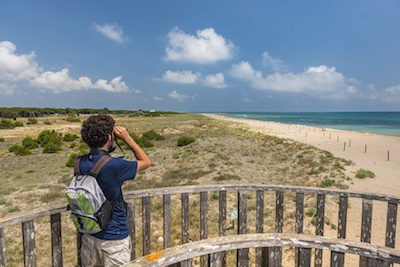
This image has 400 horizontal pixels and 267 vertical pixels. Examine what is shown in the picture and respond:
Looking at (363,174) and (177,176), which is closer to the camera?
(363,174)

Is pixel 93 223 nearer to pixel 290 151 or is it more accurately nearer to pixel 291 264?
pixel 291 264

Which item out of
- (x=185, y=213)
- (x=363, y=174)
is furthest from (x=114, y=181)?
(x=363, y=174)

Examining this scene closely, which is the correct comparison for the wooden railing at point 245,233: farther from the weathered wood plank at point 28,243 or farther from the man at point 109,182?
the man at point 109,182

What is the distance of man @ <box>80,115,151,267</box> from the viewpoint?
2.00 metres

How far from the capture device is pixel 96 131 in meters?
2.08

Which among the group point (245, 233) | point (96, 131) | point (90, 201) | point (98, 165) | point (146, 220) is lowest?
point (245, 233)

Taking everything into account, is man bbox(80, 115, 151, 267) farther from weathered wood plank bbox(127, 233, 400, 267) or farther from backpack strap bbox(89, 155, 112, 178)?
weathered wood plank bbox(127, 233, 400, 267)

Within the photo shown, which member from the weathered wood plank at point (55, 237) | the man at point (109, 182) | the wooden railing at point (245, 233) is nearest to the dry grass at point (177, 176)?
the wooden railing at point (245, 233)

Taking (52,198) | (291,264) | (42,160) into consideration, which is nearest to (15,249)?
(52,198)

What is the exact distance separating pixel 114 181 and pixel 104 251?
62cm

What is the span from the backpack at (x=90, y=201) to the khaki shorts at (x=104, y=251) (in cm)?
18

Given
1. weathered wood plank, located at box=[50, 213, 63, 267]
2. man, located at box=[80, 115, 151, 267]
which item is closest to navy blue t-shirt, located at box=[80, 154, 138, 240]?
man, located at box=[80, 115, 151, 267]

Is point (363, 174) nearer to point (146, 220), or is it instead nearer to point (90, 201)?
point (146, 220)

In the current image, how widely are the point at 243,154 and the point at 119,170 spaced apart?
16.3 metres
